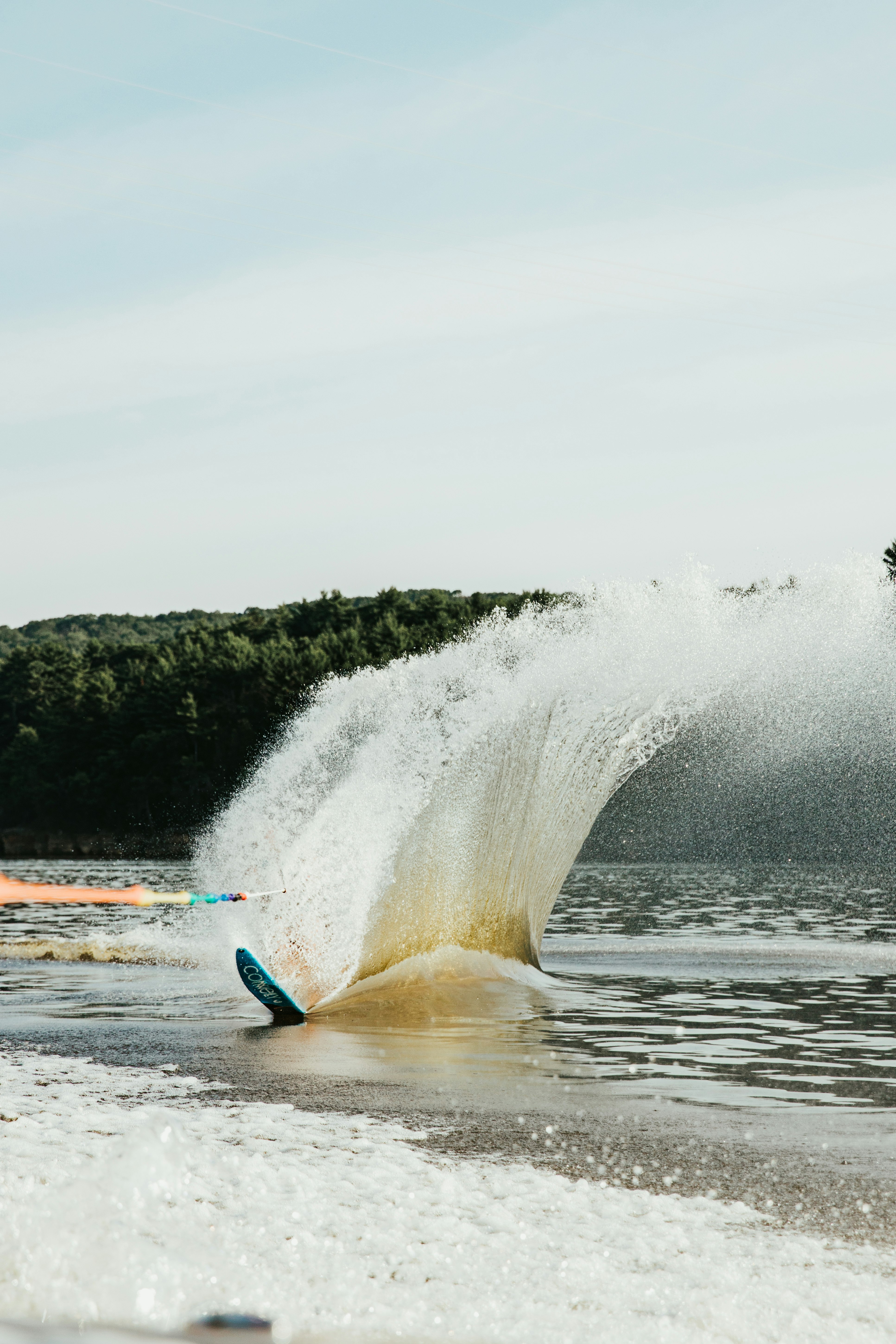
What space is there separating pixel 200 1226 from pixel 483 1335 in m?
1.87

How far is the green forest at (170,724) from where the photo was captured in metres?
103

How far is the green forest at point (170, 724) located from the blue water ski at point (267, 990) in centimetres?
7677

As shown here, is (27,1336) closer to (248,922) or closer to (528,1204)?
(528,1204)

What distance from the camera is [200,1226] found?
22.1ft

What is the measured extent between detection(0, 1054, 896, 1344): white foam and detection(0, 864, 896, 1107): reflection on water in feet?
10.6

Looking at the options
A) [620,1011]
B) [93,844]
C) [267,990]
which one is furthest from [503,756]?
[93,844]

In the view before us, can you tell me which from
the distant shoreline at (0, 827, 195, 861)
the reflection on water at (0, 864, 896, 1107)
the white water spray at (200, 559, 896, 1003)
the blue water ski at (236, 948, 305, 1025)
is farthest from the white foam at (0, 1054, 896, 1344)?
the distant shoreline at (0, 827, 195, 861)

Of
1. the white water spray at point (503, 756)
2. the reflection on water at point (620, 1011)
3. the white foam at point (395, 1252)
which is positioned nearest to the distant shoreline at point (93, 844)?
the reflection on water at point (620, 1011)

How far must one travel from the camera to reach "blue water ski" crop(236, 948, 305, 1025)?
14.8 m

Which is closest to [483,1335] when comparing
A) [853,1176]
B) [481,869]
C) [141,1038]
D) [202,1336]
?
[202,1336]

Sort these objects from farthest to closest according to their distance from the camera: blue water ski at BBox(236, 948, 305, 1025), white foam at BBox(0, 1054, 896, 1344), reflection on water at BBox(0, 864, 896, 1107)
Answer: blue water ski at BBox(236, 948, 305, 1025) → reflection on water at BBox(0, 864, 896, 1107) → white foam at BBox(0, 1054, 896, 1344)

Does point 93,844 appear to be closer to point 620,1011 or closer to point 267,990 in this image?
point 267,990

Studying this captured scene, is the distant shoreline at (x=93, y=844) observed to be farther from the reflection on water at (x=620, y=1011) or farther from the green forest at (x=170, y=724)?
the reflection on water at (x=620, y=1011)

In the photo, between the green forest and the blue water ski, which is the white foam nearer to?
the blue water ski
